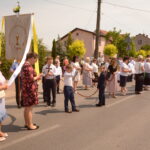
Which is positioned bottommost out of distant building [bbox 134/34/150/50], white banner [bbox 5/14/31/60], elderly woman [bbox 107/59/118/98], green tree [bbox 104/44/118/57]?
elderly woman [bbox 107/59/118/98]

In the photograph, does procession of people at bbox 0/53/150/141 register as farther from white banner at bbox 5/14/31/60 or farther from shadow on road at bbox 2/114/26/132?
white banner at bbox 5/14/31/60

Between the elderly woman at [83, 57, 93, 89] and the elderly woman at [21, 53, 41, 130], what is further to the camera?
the elderly woman at [83, 57, 93, 89]

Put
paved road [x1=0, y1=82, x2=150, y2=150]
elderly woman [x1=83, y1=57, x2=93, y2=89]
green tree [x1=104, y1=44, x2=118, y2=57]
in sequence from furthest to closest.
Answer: green tree [x1=104, y1=44, x2=118, y2=57] < elderly woman [x1=83, y1=57, x2=93, y2=89] < paved road [x1=0, y1=82, x2=150, y2=150]

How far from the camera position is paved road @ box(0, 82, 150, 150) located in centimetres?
521

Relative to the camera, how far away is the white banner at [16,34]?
24.8 feet

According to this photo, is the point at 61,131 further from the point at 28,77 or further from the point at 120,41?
the point at 120,41

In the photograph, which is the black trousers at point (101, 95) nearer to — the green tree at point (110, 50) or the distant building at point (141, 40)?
the green tree at point (110, 50)

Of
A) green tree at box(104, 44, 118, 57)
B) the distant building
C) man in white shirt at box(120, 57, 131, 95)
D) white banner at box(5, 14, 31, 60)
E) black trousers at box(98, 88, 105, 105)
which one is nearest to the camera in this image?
white banner at box(5, 14, 31, 60)

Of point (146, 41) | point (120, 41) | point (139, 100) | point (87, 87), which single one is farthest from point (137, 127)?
point (146, 41)

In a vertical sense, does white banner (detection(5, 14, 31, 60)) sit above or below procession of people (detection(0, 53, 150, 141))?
above

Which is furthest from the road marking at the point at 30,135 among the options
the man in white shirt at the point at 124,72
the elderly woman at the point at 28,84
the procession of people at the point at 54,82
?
the man in white shirt at the point at 124,72

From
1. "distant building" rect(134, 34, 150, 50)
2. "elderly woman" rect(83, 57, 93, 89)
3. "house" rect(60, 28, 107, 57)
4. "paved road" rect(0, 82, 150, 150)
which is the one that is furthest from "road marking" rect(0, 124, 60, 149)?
"distant building" rect(134, 34, 150, 50)

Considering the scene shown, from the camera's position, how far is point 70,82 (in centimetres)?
824

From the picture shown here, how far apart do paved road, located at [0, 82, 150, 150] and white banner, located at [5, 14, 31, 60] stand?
6.04 ft
